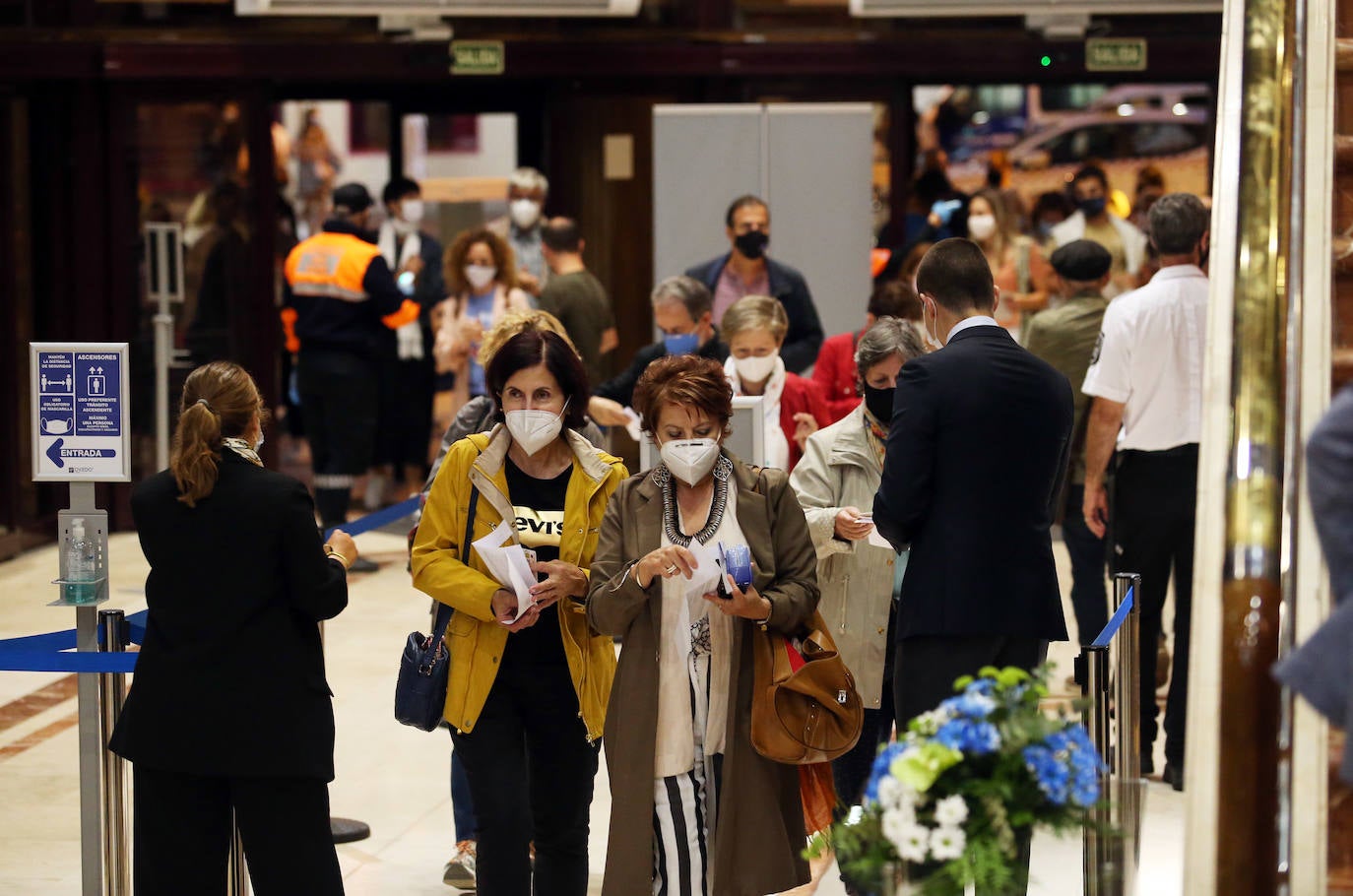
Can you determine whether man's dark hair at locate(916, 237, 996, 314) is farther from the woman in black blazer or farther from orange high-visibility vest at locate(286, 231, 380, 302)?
orange high-visibility vest at locate(286, 231, 380, 302)

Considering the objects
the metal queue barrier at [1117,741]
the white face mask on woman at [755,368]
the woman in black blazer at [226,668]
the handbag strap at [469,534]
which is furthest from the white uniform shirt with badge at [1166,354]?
the woman in black blazer at [226,668]

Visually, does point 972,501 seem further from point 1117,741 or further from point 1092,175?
point 1092,175

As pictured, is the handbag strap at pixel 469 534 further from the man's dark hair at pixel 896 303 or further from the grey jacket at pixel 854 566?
the man's dark hair at pixel 896 303

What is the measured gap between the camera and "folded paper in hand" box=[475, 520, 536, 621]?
14.7 feet

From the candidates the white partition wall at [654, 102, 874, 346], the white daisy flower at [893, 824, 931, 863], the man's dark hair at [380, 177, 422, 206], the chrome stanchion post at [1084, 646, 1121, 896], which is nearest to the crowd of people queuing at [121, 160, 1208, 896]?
the chrome stanchion post at [1084, 646, 1121, 896]

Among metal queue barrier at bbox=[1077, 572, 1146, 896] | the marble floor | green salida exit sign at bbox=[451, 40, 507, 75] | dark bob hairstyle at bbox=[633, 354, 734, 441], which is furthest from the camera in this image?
green salida exit sign at bbox=[451, 40, 507, 75]

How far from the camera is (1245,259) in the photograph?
12.1 feet

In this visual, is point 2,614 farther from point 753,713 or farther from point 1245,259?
point 1245,259

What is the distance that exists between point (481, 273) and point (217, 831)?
6306mm

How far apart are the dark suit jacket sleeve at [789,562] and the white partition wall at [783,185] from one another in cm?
602

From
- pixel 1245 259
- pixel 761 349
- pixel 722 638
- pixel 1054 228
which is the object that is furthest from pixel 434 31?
pixel 1245 259

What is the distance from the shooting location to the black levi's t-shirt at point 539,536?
15.4ft

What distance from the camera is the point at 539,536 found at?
4.70 meters

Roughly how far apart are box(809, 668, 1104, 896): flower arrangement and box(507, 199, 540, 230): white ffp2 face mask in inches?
332
